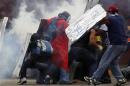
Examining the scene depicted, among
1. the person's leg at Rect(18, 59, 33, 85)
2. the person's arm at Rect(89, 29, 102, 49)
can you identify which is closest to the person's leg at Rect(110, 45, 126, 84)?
the person's arm at Rect(89, 29, 102, 49)

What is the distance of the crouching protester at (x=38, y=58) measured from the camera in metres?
11.9

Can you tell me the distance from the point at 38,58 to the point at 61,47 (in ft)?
1.95

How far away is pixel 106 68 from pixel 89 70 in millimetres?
978

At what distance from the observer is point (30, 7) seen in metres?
13.4

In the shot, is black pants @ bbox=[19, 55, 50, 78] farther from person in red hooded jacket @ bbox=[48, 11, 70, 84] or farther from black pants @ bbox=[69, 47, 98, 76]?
black pants @ bbox=[69, 47, 98, 76]

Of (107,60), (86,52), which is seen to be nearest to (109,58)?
(107,60)

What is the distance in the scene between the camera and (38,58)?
12031mm

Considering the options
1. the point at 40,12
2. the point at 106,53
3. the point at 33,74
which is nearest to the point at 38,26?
the point at 40,12

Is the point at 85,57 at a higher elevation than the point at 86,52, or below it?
below

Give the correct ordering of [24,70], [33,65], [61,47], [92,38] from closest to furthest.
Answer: [92,38], [24,70], [33,65], [61,47]

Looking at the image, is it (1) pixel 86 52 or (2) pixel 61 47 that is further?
(2) pixel 61 47

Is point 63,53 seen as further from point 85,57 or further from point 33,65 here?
point 33,65

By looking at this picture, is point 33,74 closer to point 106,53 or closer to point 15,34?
point 15,34

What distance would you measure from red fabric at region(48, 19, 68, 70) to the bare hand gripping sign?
285mm
